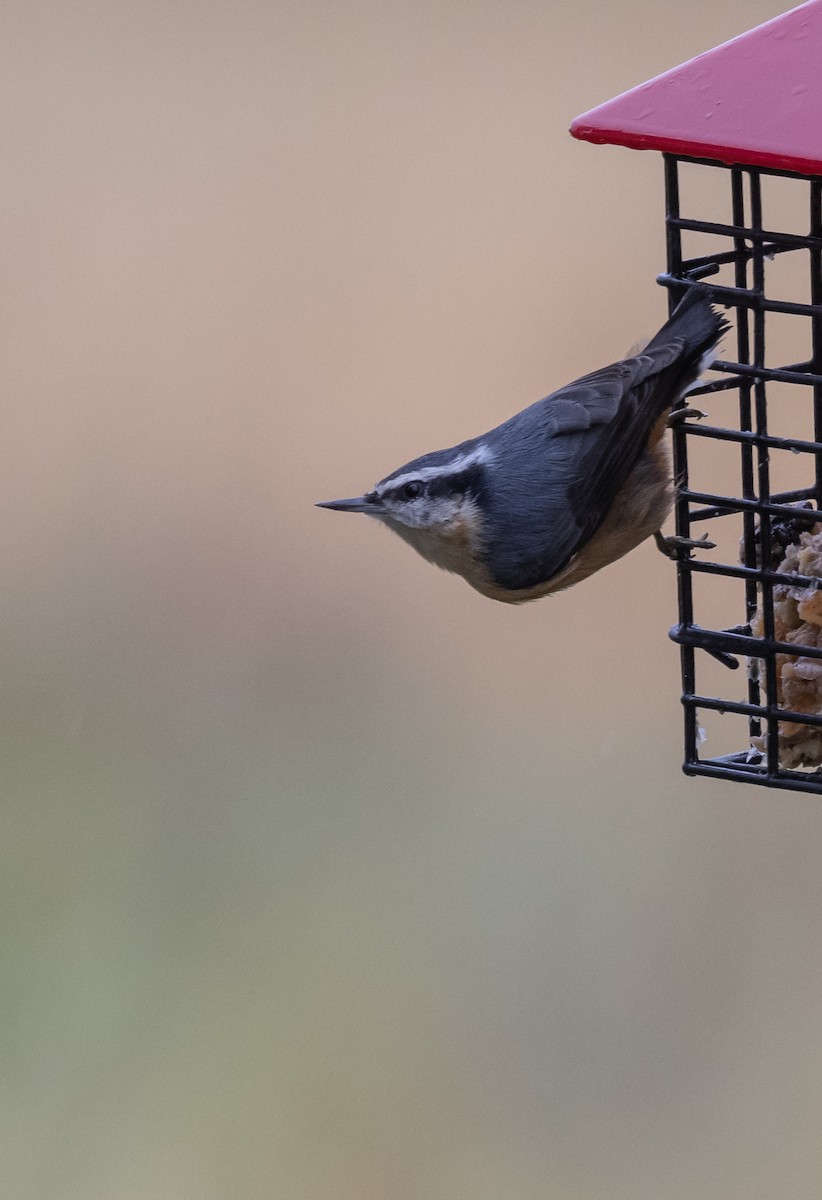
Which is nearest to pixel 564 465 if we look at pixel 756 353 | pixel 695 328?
pixel 695 328

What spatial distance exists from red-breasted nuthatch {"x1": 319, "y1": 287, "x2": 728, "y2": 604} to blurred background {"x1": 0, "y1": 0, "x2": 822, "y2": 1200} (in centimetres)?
203

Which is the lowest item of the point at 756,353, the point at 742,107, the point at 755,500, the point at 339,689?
the point at 339,689

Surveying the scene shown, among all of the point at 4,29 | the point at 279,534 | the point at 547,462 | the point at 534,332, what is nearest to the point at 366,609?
the point at 279,534

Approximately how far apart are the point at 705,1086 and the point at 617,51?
3.76 m

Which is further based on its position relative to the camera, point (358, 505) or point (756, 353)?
point (358, 505)

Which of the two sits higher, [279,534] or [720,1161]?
[279,534]

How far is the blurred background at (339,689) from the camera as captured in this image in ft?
15.5

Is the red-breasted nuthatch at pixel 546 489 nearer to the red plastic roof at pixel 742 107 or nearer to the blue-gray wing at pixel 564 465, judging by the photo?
the blue-gray wing at pixel 564 465

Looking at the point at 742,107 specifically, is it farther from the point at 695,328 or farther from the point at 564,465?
the point at 564,465

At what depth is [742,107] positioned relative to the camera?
7.36 feet

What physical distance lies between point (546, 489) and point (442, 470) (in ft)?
→ 0.68

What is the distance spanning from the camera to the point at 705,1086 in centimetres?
468

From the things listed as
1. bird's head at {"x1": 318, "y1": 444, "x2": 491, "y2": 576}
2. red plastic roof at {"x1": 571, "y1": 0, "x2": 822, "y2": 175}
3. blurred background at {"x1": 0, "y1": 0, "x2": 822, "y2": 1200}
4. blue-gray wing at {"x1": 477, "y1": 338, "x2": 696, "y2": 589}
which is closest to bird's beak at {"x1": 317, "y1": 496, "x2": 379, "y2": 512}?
bird's head at {"x1": 318, "y1": 444, "x2": 491, "y2": 576}

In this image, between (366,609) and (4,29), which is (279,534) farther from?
(4,29)
